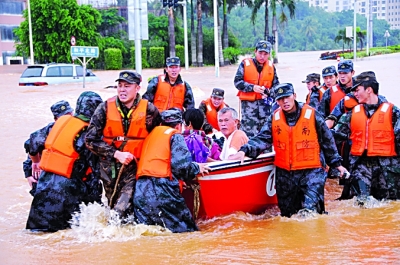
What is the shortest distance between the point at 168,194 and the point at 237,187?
1135 mm

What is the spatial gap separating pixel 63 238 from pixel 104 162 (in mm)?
905

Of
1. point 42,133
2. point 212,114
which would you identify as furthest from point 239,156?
point 212,114

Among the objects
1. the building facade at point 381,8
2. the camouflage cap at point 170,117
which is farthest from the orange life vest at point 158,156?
the building facade at point 381,8

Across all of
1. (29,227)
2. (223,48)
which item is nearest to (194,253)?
(29,227)

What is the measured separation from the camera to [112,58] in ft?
158

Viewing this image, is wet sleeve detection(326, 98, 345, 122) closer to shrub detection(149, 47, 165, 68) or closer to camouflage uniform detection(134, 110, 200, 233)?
camouflage uniform detection(134, 110, 200, 233)

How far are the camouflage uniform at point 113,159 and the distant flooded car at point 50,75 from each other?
68.6 ft

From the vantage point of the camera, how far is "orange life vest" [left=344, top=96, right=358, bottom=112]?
7.81m

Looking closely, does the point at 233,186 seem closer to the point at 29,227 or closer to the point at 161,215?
the point at 161,215

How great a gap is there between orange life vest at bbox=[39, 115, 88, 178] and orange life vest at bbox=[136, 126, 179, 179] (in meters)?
0.74

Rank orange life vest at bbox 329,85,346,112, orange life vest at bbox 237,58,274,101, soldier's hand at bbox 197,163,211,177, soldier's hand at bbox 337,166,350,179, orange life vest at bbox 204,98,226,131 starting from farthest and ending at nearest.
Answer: orange life vest at bbox 204,98,226,131
orange life vest at bbox 237,58,274,101
orange life vest at bbox 329,85,346,112
soldier's hand at bbox 337,166,350,179
soldier's hand at bbox 197,163,211,177

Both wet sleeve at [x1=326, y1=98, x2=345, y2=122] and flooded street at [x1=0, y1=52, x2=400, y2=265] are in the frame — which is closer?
flooded street at [x1=0, y1=52, x2=400, y2=265]

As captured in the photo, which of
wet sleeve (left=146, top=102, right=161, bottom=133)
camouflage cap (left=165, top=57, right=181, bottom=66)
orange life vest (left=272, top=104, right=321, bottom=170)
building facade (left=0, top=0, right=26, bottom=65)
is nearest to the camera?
wet sleeve (left=146, top=102, right=161, bottom=133)

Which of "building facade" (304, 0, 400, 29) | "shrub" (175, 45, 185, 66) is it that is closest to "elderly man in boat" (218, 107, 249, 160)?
"shrub" (175, 45, 185, 66)
